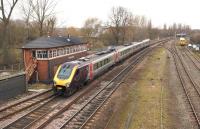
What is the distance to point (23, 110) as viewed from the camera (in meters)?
20.6

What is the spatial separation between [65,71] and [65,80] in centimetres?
111

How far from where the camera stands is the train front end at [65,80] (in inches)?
932

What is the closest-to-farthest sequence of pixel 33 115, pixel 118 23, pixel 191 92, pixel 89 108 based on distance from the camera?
pixel 33 115
pixel 89 108
pixel 191 92
pixel 118 23

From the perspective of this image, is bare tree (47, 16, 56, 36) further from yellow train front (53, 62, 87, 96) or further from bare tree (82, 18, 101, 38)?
yellow train front (53, 62, 87, 96)

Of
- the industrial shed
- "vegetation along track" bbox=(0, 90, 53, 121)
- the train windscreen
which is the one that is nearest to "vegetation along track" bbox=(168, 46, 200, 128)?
the train windscreen

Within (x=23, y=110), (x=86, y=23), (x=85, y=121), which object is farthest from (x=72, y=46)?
(x=86, y=23)

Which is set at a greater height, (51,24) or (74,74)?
(51,24)

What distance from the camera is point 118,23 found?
80438 millimetres

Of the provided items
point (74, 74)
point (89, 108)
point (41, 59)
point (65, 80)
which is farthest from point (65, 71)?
point (41, 59)

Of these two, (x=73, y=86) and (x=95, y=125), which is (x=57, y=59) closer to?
(x=73, y=86)

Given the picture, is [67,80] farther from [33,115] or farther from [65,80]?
[33,115]

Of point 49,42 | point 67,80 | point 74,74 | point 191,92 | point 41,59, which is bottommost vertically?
point 191,92

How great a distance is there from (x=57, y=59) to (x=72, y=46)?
14.7 feet

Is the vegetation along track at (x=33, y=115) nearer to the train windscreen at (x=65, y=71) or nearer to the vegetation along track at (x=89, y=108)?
the vegetation along track at (x=89, y=108)
